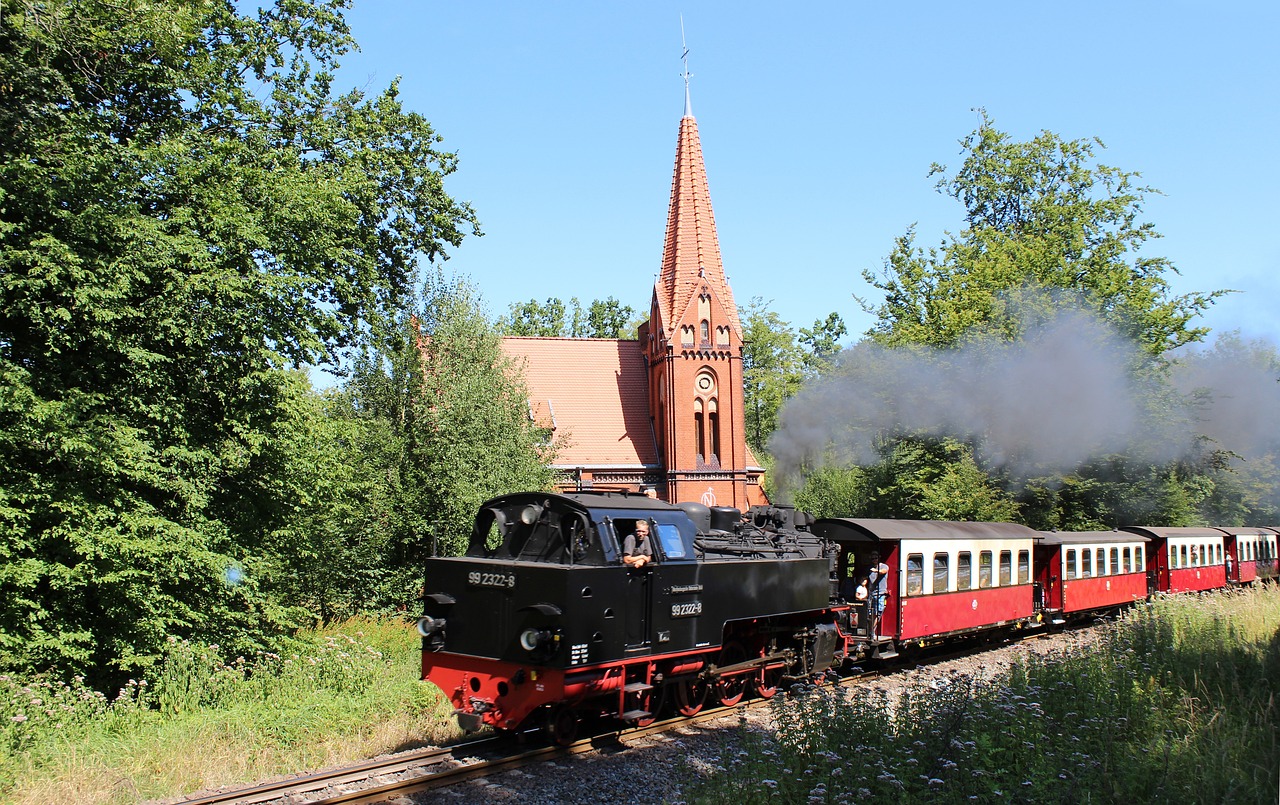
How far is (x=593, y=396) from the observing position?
132 ft

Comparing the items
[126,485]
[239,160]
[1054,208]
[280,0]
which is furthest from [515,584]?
[1054,208]

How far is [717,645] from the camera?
10.7 meters

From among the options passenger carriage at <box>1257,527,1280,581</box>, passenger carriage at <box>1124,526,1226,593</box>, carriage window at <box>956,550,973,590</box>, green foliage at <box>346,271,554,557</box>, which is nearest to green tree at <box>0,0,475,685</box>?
green foliage at <box>346,271,554,557</box>

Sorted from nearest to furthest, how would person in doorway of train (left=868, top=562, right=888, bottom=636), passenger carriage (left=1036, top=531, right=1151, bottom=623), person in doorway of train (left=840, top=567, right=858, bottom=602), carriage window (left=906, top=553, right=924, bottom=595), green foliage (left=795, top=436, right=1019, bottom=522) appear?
1. person in doorway of train (left=868, top=562, right=888, bottom=636)
2. carriage window (left=906, top=553, right=924, bottom=595)
3. person in doorway of train (left=840, top=567, right=858, bottom=602)
4. passenger carriage (left=1036, top=531, right=1151, bottom=623)
5. green foliage (left=795, top=436, right=1019, bottom=522)

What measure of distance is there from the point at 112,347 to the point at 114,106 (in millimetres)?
5886

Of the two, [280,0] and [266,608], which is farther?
[280,0]

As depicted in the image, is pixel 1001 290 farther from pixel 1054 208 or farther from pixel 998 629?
pixel 998 629

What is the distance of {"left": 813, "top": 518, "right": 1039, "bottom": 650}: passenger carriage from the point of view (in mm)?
14438

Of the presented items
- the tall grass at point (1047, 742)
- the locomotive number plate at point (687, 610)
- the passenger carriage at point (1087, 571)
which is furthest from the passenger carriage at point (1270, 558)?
the locomotive number plate at point (687, 610)

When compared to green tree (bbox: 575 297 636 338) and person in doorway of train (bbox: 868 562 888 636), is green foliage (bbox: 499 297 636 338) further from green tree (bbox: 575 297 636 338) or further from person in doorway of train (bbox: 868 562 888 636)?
person in doorway of train (bbox: 868 562 888 636)

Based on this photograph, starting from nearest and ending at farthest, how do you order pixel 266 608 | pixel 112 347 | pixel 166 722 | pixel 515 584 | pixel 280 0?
pixel 515 584 → pixel 166 722 → pixel 112 347 → pixel 266 608 → pixel 280 0

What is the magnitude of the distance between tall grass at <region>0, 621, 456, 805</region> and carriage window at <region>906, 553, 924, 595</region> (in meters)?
7.95

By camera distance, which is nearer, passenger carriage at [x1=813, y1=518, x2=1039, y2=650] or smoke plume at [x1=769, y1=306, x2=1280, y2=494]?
passenger carriage at [x1=813, y1=518, x2=1039, y2=650]

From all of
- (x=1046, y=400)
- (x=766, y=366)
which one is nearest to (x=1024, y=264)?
(x=1046, y=400)
